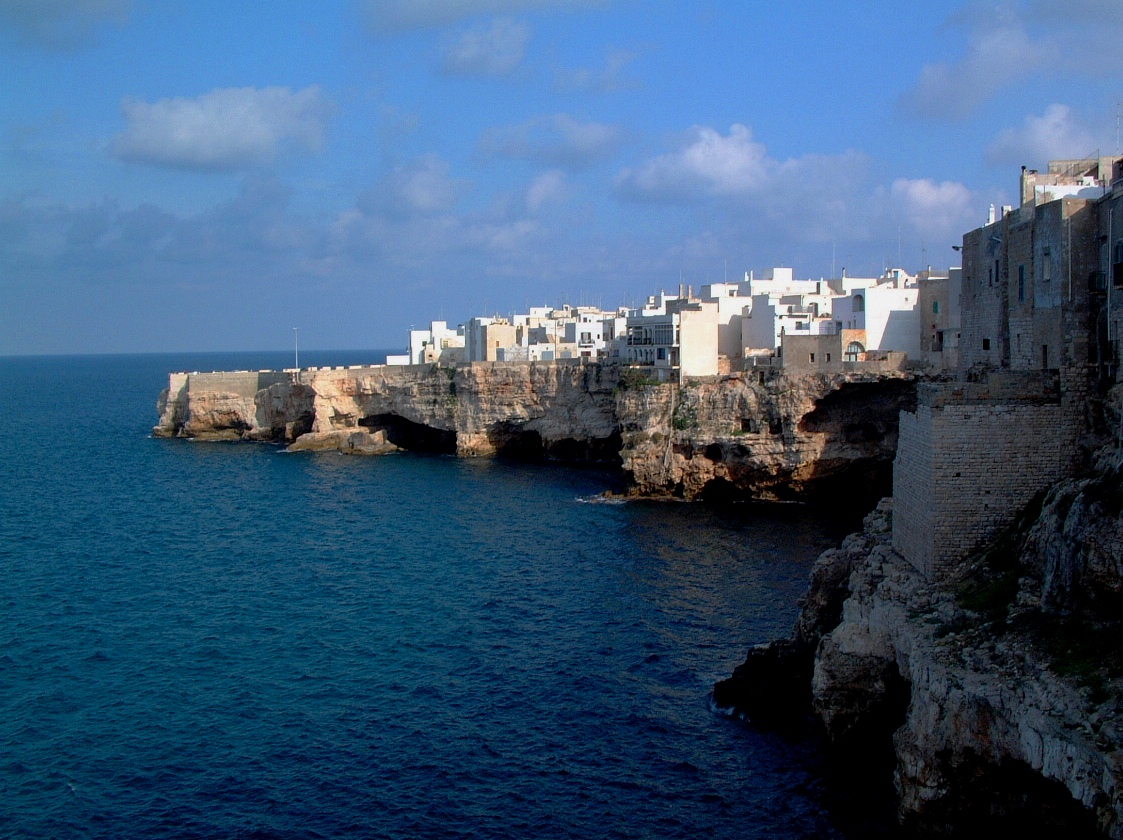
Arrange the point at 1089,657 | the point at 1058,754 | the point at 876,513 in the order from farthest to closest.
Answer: the point at 876,513 → the point at 1089,657 → the point at 1058,754

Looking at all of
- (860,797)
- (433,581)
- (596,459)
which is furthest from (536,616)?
(596,459)

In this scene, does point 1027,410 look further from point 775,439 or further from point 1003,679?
point 775,439

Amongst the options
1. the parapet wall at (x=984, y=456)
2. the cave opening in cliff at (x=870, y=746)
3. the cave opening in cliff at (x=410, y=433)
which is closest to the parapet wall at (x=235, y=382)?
the cave opening in cliff at (x=410, y=433)

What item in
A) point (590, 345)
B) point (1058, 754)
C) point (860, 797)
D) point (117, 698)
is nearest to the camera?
point (1058, 754)

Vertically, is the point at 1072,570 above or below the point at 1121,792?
above

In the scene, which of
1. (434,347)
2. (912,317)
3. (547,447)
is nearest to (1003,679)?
(912,317)

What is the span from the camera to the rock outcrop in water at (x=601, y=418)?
5128 centimetres

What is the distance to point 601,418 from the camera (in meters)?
67.4

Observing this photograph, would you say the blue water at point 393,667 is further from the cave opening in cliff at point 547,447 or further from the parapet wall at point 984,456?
the cave opening in cliff at point 547,447

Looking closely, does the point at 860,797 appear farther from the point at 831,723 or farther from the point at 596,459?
the point at 596,459

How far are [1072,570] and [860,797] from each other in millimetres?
6489

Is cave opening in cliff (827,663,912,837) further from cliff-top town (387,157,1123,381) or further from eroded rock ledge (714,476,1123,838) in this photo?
cliff-top town (387,157,1123,381)

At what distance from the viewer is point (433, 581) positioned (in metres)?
37.9

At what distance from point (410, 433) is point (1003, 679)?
2652 inches
